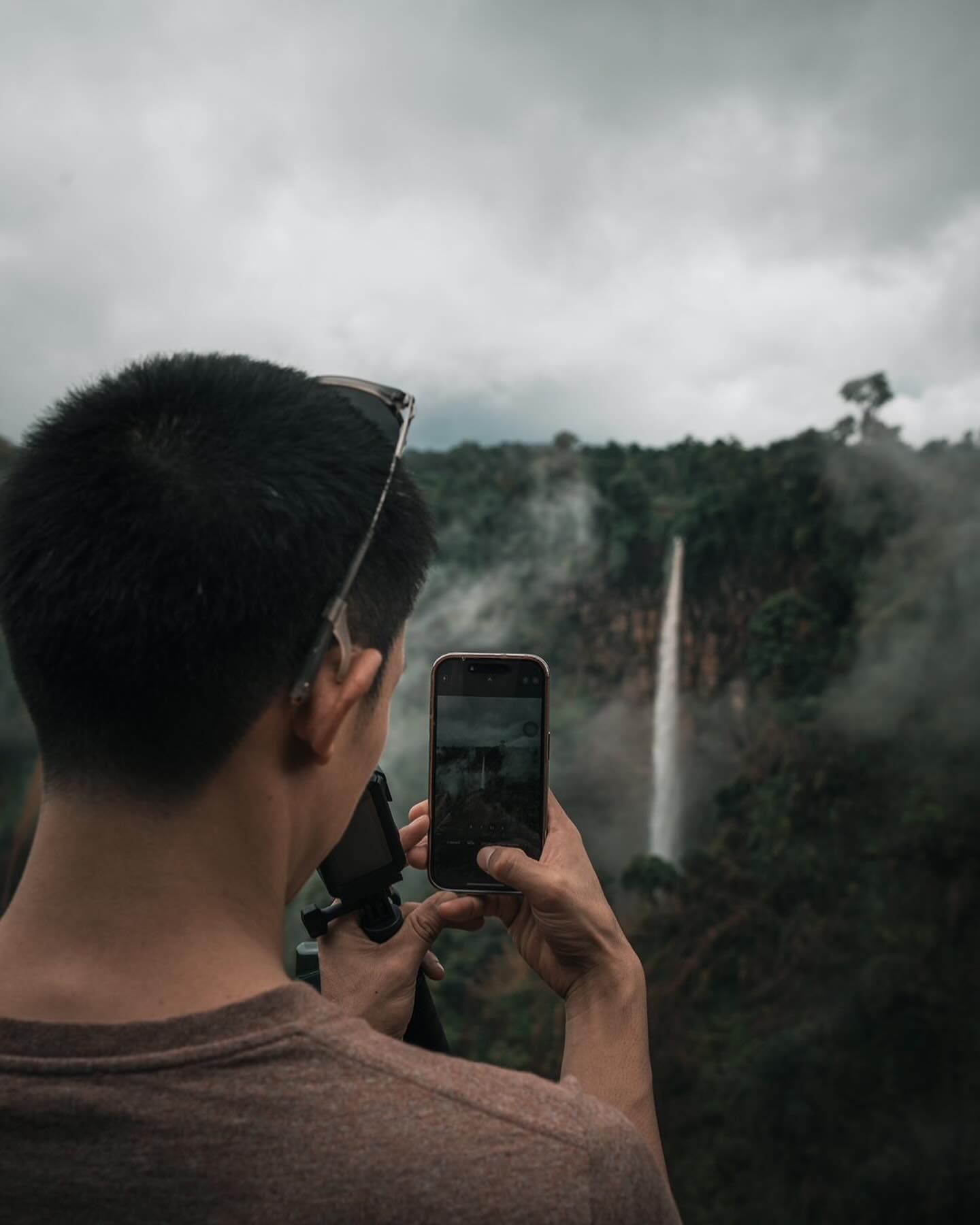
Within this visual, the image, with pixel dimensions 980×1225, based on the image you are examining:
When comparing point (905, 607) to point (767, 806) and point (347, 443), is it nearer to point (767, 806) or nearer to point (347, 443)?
point (767, 806)

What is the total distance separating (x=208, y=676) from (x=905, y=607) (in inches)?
795

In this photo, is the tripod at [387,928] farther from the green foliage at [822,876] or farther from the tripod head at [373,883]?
the green foliage at [822,876]

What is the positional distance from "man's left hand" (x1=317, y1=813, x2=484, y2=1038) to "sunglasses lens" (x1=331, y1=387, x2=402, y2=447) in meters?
0.60

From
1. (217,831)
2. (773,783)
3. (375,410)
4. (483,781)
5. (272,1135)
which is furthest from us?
(773,783)

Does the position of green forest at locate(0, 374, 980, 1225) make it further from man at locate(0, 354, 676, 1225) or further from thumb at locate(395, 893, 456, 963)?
man at locate(0, 354, 676, 1225)

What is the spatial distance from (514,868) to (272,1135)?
0.53 m

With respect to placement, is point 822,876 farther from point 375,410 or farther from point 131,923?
point 131,923

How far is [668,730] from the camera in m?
26.8

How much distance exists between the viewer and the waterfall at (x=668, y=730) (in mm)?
26062

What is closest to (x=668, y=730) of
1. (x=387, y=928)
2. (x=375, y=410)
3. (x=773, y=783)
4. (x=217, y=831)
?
(x=773, y=783)

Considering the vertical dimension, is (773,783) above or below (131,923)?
below

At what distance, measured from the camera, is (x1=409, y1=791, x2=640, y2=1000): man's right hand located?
1083mm

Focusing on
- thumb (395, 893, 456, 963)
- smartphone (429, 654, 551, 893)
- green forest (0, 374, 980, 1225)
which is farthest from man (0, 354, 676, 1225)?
green forest (0, 374, 980, 1225)

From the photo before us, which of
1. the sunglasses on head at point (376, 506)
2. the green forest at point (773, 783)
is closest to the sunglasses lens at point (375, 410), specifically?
the sunglasses on head at point (376, 506)
